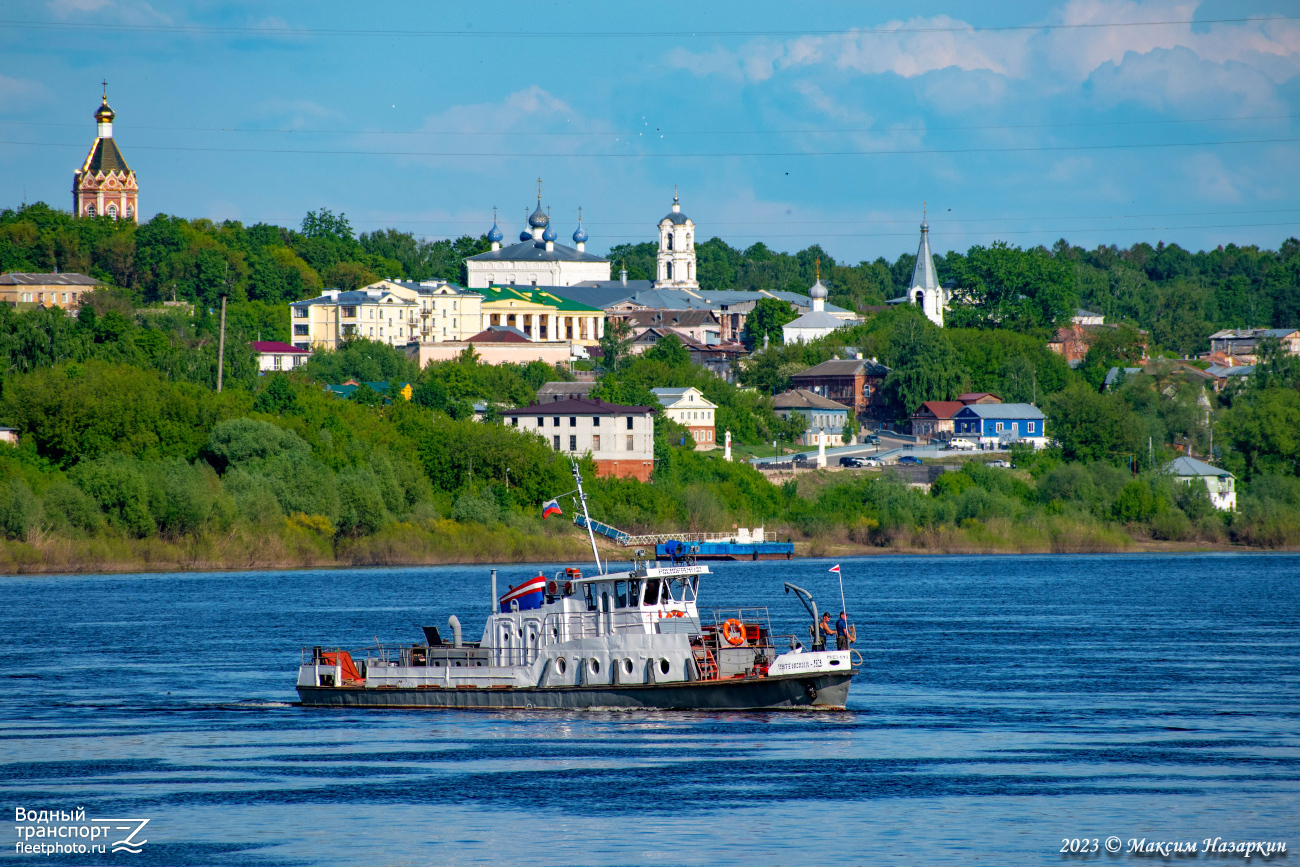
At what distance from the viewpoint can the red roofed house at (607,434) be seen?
153m

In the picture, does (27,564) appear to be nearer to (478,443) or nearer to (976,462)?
(478,443)

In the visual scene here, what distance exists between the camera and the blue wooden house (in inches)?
7530

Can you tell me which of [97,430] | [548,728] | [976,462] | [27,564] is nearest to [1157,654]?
[548,728]

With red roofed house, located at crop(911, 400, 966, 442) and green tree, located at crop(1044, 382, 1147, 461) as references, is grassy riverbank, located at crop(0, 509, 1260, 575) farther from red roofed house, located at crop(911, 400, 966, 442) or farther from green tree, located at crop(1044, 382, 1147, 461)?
red roofed house, located at crop(911, 400, 966, 442)

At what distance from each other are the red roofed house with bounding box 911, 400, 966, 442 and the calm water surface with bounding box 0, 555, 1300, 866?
123243 millimetres

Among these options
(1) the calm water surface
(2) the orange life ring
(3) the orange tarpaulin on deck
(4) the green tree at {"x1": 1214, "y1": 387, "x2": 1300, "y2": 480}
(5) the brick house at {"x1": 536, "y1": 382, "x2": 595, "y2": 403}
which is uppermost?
(5) the brick house at {"x1": 536, "y1": 382, "x2": 595, "y2": 403}

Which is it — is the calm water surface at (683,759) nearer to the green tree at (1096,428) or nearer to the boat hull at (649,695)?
the boat hull at (649,695)

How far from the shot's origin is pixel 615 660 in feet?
154

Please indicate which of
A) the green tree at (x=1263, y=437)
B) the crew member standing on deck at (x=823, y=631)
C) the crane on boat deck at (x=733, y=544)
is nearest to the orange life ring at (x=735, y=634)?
the crew member standing on deck at (x=823, y=631)

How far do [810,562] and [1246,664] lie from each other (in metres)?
74.9

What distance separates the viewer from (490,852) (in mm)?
32094

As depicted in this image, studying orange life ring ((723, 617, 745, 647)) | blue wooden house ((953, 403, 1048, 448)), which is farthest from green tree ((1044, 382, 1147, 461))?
orange life ring ((723, 617, 745, 647))

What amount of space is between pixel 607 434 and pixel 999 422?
190ft

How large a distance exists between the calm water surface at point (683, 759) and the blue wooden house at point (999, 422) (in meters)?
120
